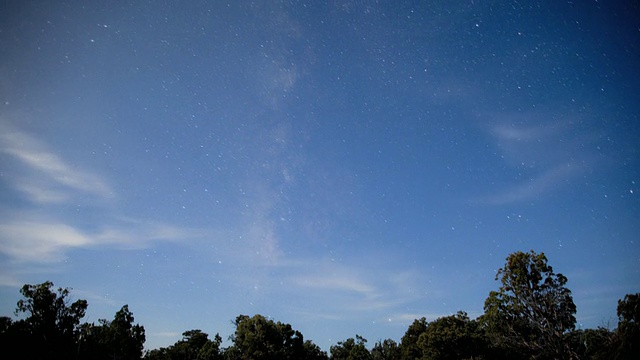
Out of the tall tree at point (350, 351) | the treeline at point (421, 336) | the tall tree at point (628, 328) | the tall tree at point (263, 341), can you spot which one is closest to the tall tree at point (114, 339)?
the treeline at point (421, 336)

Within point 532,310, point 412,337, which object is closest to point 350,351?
point 412,337

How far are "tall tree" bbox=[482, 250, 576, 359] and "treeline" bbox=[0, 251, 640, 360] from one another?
9cm

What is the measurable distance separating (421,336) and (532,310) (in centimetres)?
2465

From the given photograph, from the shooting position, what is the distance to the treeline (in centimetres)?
2855

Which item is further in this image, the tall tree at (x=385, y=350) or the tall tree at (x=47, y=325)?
the tall tree at (x=385, y=350)

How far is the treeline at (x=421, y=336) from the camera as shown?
28.5 meters

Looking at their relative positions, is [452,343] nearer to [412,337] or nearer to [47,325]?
[412,337]

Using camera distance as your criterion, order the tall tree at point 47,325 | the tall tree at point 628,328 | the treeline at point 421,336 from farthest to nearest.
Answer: the tall tree at point 47,325 → the treeline at point 421,336 → the tall tree at point 628,328

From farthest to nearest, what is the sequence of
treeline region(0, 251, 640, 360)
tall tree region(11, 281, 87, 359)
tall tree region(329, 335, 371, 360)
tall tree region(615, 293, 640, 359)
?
tall tree region(329, 335, 371, 360)
tall tree region(11, 281, 87, 359)
treeline region(0, 251, 640, 360)
tall tree region(615, 293, 640, 359)

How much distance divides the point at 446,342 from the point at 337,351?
32.7m

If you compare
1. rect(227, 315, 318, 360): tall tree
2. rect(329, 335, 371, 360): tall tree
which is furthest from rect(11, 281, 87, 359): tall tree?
rect(329, 335, 371, 360): tall tree

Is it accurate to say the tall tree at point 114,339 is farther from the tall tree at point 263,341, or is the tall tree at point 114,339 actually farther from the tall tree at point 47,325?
the tall tree at point 263,341

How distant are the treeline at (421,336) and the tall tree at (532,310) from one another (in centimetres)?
9

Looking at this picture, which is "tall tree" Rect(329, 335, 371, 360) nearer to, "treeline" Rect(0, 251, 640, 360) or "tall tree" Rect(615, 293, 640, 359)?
"treeline" Rect(0, 251, 640, 360)
